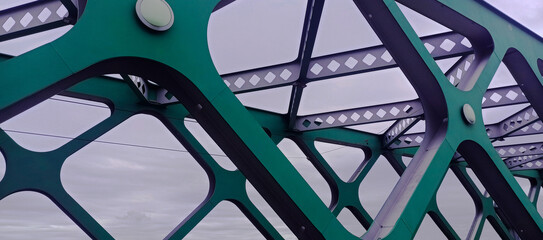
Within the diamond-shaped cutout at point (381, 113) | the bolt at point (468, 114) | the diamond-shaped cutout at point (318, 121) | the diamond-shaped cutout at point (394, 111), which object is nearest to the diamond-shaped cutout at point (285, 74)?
the diamond-shaped cutout at point (318, 121)

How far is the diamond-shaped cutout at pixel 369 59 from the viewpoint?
10803 mm

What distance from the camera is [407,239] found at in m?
7.10

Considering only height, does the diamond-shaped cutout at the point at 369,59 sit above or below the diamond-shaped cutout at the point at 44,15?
above

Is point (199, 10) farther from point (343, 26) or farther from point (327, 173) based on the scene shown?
point (327, 173)

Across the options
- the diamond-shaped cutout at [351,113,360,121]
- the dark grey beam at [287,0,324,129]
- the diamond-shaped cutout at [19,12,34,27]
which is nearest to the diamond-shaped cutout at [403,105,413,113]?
the diamond-shaped cutout at [351,113,360,121]

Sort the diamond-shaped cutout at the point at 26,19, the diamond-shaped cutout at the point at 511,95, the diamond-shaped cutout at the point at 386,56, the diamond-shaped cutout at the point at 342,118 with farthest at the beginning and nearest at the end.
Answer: the diamond-shaped cutout at the point at 342,118 < the diamond-shaped cutout at the point at 511,95 < the diamond-shaped cutout at the point at 386,56 < the diamond-shaped cutout at the point at 26,19

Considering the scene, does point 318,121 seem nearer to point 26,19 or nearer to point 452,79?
point 452,79

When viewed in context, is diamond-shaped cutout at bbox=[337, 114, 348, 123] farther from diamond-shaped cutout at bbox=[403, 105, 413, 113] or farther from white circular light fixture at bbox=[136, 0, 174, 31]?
white circular light fixture at bbox=[136, 0, 174, 31]

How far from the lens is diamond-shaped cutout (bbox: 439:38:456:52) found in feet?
33.2

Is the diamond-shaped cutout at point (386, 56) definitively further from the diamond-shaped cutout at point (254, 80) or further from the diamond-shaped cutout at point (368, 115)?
the diamond-shaped cutout at point (368, 115)

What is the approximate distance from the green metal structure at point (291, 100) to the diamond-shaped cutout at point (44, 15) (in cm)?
11

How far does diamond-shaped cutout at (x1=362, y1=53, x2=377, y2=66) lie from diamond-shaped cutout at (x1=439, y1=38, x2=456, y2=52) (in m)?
1.43

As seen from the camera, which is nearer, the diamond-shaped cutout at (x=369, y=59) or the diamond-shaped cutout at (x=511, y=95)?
the diamond-shaped cutout at (x=369, y=59)

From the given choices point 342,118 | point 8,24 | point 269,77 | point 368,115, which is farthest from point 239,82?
point 8,24
